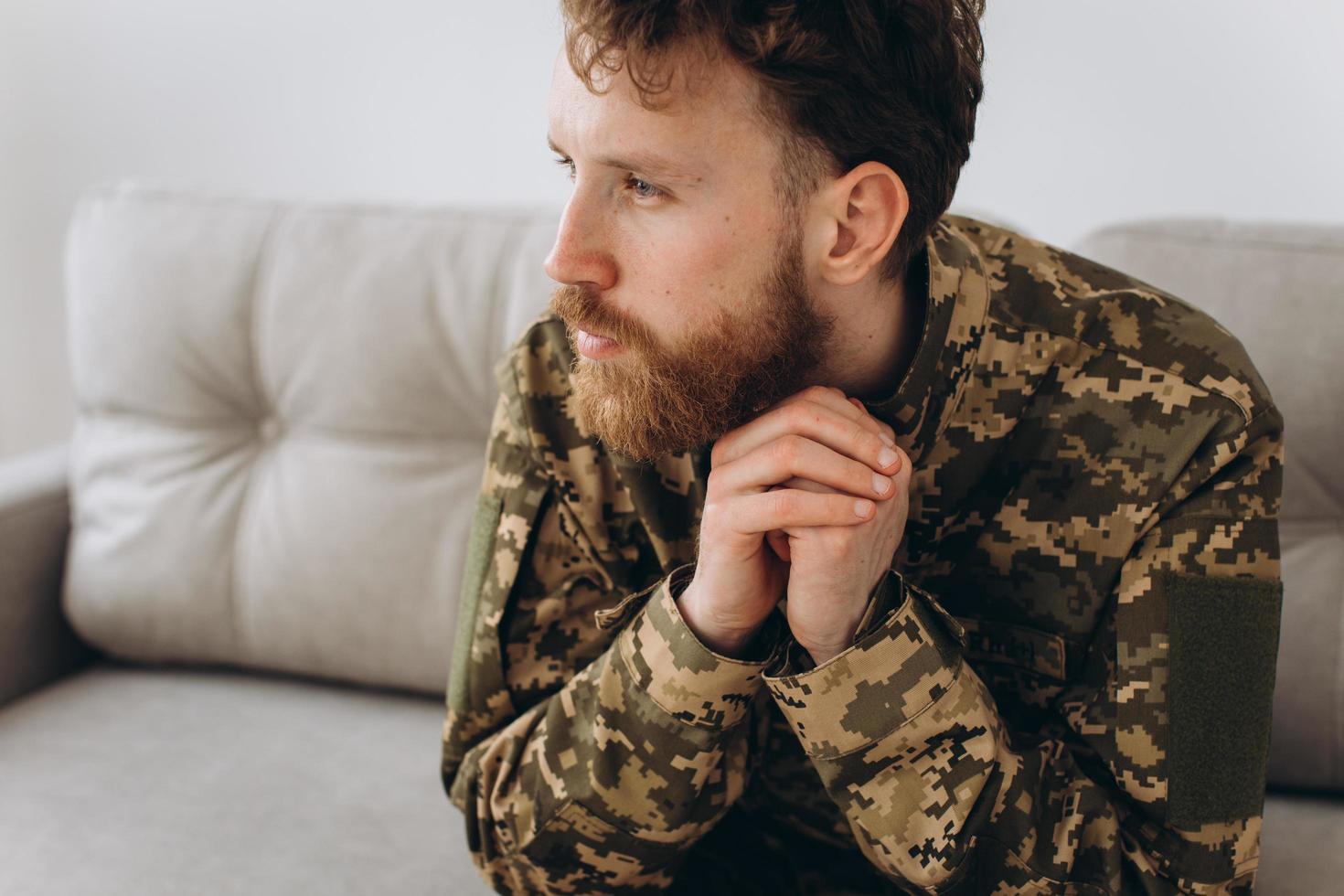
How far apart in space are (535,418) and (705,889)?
484 millimetres

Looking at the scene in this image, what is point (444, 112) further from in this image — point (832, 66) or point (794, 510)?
point (794, 510)

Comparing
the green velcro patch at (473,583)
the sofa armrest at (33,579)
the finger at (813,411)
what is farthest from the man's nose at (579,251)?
the sofa armrest at (33,579)

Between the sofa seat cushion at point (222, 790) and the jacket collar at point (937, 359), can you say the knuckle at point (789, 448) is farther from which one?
the sofa seat cushion at point (222, 790)

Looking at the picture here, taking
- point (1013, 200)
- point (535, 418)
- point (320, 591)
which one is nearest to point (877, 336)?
point (535, 418)

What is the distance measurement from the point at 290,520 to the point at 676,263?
32.5 inches

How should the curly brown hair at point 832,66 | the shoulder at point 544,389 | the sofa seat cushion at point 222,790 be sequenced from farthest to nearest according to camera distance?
the sofa seat cushion at point 222,790 → the shoulder at point 544,389 → the curly brown hair at point 832,66

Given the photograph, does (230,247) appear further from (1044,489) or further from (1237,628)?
(1237,628)

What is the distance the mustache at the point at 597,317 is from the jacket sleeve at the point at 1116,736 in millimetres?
280

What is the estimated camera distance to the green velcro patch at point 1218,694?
2.97 feet

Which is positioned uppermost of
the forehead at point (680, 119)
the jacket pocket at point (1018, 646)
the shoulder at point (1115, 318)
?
the forehead at point (680, 119)

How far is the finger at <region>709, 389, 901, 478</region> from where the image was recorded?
2.93ft

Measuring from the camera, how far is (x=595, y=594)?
3.68ft

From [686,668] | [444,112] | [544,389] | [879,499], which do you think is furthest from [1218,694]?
[444,112]

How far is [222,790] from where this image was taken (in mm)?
→ 1352
